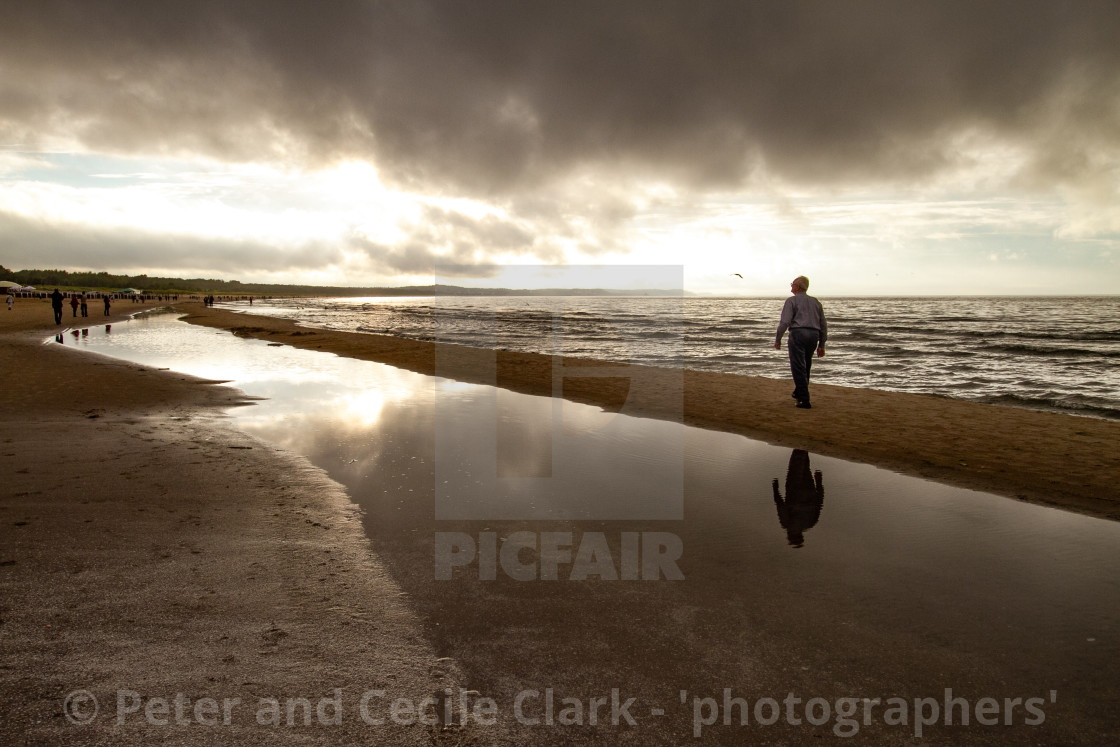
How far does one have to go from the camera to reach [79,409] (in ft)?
36.7

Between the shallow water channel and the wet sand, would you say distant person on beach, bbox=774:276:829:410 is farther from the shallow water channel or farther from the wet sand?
the wet sand

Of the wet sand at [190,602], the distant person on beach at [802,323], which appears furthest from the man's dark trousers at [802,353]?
the wet sand at [190,602]

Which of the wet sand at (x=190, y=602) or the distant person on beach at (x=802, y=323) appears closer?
the wet sand at (x=190, y=602)

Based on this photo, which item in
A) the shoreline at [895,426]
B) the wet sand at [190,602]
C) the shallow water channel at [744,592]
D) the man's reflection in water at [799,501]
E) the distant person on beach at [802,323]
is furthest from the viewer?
the distant person on beach at [802,323]

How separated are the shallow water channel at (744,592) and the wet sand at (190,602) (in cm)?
40

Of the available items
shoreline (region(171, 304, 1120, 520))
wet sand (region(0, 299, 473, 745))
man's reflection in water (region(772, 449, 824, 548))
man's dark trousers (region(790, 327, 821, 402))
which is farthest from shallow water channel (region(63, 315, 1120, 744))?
man's dark trousers (region(790, 327, 821, 402))

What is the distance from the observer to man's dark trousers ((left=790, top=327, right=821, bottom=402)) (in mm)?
12203

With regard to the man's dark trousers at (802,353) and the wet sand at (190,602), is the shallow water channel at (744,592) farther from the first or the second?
the man's dark trousers at (802,353)

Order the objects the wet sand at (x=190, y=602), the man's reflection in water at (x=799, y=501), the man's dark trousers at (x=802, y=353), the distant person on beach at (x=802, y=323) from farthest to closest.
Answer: the man's dark trousers at (x=802, y=353) → the distant person on beach at (x=802, y=323) → the man's reflection in water at (x=799, y=501) → the wet sand at (x=190, y=602)

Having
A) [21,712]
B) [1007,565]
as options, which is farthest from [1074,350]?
[21,712]

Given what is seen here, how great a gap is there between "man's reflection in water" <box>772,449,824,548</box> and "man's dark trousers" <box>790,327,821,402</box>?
14.1 ft

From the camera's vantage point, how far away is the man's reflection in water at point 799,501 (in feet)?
19.3

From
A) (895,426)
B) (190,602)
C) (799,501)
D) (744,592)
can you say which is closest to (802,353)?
(895,426)

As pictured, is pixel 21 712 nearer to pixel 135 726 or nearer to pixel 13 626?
pixel 135 726
